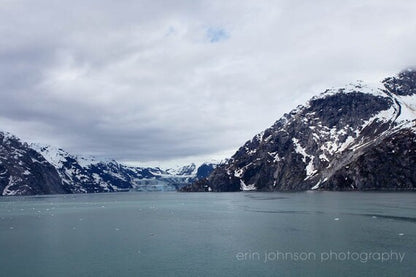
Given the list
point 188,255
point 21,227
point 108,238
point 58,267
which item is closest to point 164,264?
point 188,255

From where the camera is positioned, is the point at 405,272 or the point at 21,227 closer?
the point at 405,272

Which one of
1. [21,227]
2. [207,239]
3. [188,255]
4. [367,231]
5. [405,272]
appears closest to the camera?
[405,272]

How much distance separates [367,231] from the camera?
73750 mm

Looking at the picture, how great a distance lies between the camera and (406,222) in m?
85.4

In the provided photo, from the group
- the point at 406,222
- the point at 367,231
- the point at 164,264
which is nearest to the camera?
the point at 164,264

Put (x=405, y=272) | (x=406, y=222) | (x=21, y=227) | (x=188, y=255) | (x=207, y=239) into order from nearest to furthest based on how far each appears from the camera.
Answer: (x=405, y=272) → (x=188, y=255) → (x=207, y=239) → (x=406, y=222) → (x=21, y=227)

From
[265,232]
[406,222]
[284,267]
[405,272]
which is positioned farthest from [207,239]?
[406,222]

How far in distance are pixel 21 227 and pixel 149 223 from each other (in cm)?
2922

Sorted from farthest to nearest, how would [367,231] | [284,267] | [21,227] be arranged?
[21,227] → [367,231] → [284,267]

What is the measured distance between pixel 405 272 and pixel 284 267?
513 inches

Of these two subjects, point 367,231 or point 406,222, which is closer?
point 367,231

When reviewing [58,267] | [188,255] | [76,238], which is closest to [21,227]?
[76,238]

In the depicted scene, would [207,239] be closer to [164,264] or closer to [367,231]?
[164,264]

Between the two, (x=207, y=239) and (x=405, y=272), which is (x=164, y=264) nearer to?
(x=207, y=239)
